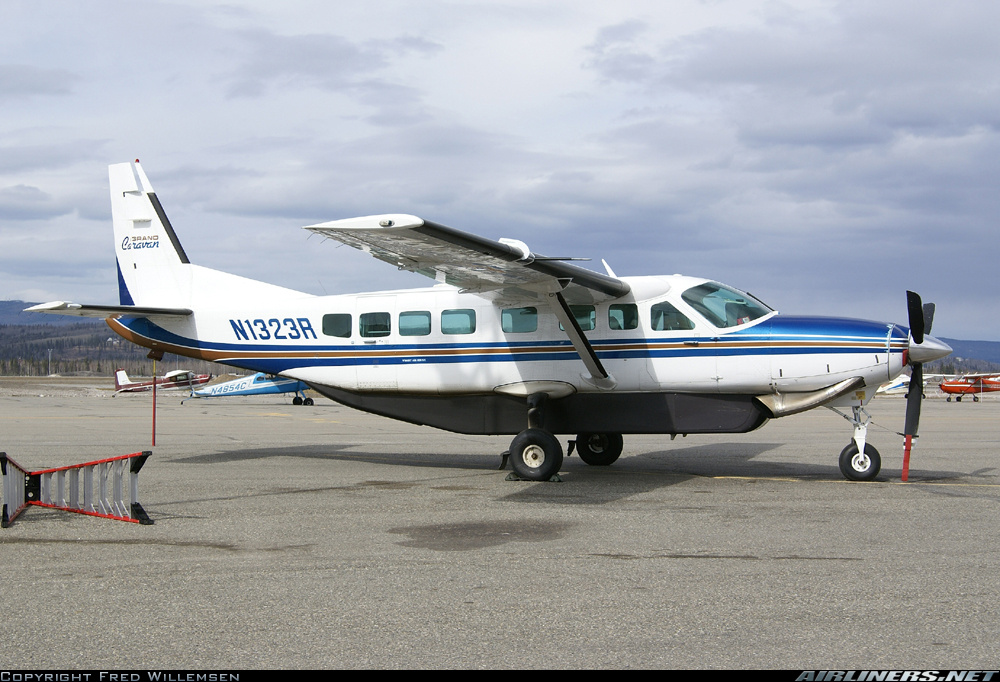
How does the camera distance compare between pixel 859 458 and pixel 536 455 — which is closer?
pixel 859 458

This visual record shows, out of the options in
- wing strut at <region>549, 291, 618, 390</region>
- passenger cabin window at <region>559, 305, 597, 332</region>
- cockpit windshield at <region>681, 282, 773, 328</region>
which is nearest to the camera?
wing strut at <region>549, 291, 618, 390</region>

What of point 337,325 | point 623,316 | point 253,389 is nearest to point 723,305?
point 623,316

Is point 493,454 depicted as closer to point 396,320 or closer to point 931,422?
point 396,320

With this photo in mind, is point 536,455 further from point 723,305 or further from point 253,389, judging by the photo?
point 253,389

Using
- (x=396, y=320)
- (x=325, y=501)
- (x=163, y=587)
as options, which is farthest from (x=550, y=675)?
(x=396, y=320)

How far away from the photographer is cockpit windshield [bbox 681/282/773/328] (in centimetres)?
1284

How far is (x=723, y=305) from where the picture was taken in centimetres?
1296

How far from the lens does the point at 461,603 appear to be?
5.96 metres

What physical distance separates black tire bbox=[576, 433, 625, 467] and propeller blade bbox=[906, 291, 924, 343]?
494 centimetres

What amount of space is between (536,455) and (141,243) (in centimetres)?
870

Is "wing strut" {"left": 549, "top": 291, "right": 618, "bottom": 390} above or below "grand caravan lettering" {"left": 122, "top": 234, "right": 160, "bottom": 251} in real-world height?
below

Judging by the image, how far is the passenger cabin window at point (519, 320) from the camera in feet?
44.3

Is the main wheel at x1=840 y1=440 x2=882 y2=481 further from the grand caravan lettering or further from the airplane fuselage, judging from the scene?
the grand caravan lettering

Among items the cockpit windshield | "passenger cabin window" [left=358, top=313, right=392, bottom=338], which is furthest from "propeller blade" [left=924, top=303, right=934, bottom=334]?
"passenger cabin window" [left=358, top=313, right=392, bottom=338]
